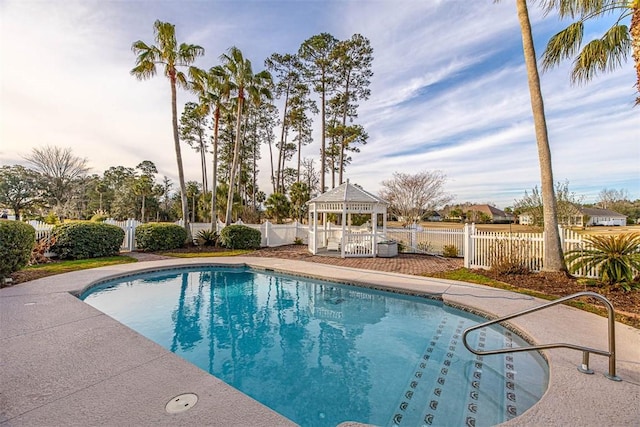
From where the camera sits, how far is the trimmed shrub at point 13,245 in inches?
252

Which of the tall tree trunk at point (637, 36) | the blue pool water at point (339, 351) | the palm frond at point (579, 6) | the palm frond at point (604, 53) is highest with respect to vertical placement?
the palm frond at point (579, 6)

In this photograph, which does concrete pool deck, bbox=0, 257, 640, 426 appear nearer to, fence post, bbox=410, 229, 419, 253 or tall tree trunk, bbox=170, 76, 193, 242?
fence post, bbox=410, 229, 419, 253

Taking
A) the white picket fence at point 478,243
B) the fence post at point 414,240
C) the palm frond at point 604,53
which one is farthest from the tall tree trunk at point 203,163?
the palm frond at point 604,53

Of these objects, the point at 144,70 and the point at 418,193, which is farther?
the point at 418,193

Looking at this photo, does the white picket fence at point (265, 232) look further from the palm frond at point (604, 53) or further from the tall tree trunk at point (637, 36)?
the tall tree trunk at point (637, 36)

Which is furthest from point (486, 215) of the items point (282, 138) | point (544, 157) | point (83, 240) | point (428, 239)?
point (83, 240)

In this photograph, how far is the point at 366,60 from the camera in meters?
17.6

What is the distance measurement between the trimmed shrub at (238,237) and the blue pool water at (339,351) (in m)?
6.45

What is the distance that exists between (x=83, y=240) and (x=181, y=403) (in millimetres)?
11538

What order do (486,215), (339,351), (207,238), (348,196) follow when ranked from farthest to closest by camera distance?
(486,215), (207,238), (348,196), (339,351)

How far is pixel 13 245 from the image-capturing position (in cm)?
664

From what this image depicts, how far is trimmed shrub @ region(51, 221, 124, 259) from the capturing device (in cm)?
1045

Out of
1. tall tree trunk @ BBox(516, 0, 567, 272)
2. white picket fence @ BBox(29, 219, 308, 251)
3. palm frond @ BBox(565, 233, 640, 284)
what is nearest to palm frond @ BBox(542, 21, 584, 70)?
tall tree trunk @ BBox(516, 0, 567, 272)

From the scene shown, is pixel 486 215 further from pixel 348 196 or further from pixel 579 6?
pixel 579 6
